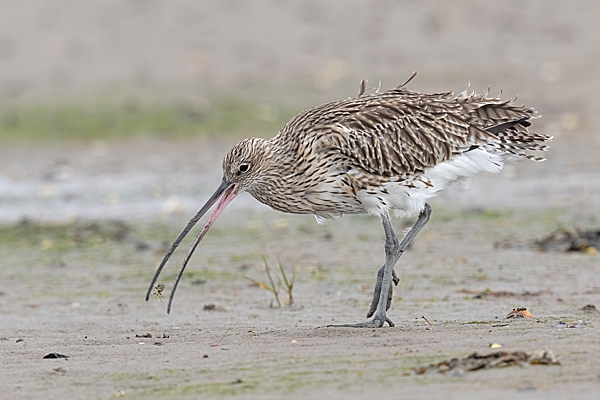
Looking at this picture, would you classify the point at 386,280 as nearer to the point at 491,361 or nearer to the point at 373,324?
the point at 373,324

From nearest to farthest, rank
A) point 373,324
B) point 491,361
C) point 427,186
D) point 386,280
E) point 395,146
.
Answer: point 491,361
point 373,324
point 386,280
point 395,146
point 427,186

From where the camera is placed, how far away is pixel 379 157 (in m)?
8.21

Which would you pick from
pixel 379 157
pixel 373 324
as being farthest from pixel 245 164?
pixel 373 324

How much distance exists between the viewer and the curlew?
818 cm

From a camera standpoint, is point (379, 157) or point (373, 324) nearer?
point (373, 324)

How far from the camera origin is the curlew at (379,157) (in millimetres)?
8180

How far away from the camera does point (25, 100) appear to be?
66.9 ft

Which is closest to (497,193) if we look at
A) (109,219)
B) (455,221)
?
(455,221)

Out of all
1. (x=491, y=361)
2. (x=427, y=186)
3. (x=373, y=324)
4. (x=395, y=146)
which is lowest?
(x=491, y=361)

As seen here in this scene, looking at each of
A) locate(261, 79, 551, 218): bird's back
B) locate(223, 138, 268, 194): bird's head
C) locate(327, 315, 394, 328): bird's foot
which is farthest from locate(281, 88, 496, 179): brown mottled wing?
locate(327, 315, 394, 328): bird's foot

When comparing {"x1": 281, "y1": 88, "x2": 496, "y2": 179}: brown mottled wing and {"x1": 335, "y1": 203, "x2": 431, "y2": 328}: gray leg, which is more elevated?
{"x1": 281, "y1": 88, "x2": 496, "y2": 179}: brown mottled wing

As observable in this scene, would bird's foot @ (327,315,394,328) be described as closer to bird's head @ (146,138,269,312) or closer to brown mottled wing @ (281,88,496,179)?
brown mottled wing @ (281,88,496,179)

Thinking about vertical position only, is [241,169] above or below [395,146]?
below

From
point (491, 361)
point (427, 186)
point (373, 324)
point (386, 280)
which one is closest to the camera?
point (491, 361)
